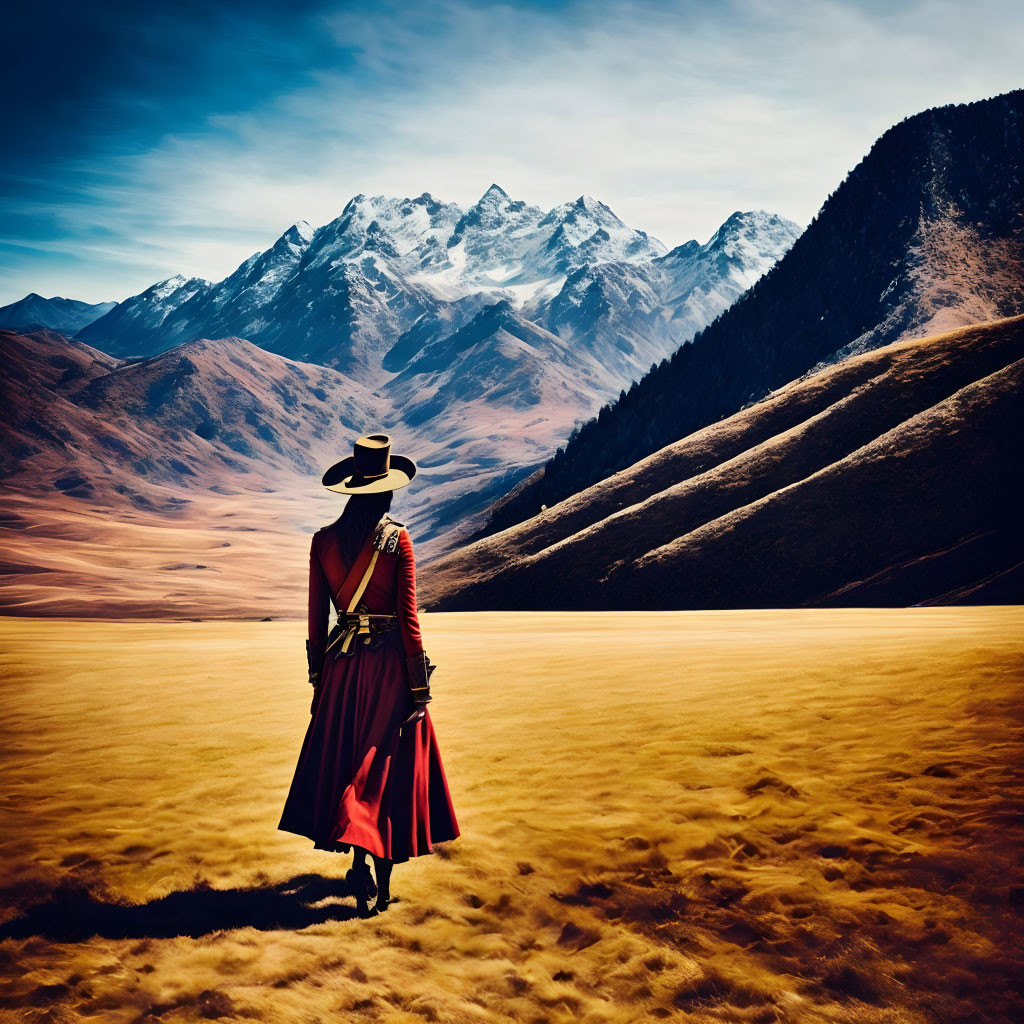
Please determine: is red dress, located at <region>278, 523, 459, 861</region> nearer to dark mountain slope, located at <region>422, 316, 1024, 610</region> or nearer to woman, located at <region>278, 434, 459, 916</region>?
woman, located at <region>278, 434, 459, 916</region>

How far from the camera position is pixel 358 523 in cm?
727

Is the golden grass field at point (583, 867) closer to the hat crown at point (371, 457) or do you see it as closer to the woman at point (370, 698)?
the woman at point (370, 698)

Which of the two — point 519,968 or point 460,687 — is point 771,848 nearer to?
point 519,968

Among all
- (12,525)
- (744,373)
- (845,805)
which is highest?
(744,373)

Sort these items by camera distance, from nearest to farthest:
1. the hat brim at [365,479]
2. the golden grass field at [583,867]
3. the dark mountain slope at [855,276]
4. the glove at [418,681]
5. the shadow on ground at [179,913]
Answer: the golden grass field at [583,867] < the shadow on ground at [179,913] < the glove at [418,681] < the hat brim at [365,479] < the dark mountain slope at [855,276]

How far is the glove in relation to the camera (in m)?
7.03

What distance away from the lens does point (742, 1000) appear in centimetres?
554

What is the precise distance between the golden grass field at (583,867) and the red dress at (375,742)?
1.87ft

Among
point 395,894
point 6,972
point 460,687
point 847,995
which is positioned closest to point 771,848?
point 847,995

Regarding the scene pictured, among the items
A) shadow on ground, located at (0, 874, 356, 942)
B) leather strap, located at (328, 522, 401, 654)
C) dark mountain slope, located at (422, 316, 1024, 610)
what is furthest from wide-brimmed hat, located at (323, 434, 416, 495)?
dark mountain slope, located at (422, 316, 1024, 610)

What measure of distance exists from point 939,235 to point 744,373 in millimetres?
30769

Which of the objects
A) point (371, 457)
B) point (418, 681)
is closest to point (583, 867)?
point (418, 681)

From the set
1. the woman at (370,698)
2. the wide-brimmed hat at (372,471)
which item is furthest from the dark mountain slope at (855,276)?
the woman at (370,698)

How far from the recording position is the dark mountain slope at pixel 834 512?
5206 cm
